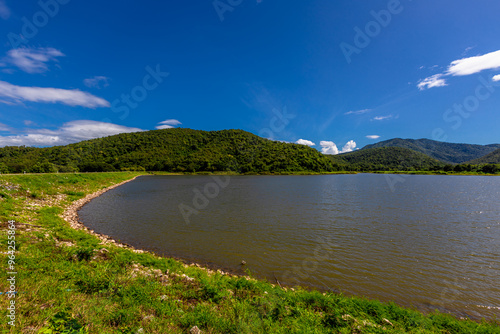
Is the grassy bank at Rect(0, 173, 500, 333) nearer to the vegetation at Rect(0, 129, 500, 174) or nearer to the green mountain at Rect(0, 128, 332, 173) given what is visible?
the vegetation at Rect(0, 129, 500, 174)

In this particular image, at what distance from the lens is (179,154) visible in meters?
173

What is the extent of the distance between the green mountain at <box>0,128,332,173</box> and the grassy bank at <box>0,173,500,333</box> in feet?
426

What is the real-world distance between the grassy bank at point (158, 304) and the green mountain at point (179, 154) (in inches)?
5115

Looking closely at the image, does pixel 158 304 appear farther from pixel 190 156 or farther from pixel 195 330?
pixel 190 156

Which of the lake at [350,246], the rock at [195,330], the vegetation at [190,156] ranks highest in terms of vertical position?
the vegetation at [190,156]

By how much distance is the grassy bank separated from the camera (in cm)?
444

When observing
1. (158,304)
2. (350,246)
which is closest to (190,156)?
(350,246)

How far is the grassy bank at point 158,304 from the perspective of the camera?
4.44 m

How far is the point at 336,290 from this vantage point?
8906mm

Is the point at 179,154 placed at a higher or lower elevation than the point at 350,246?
higher

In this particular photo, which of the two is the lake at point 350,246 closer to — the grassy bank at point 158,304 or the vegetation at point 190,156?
the grassy bank at point 158,304

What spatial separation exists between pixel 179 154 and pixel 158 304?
17894 cm

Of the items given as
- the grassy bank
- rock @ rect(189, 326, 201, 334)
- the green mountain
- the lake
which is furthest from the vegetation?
rock @ rect(189, 326, 201, 334)

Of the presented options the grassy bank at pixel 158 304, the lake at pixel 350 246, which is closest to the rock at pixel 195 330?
the grassy bank at pixel 158 304
